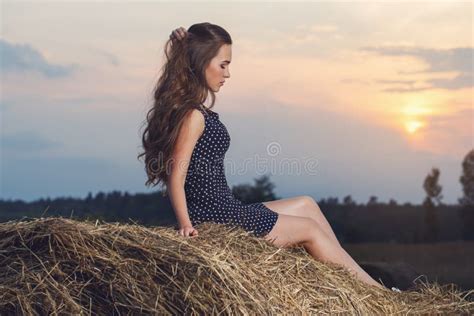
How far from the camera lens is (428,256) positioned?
877cm

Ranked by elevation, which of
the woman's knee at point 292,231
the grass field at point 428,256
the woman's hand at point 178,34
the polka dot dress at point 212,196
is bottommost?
the grass field at point 428,256

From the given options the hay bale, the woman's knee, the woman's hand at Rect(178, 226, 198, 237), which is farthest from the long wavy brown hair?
the hay bale

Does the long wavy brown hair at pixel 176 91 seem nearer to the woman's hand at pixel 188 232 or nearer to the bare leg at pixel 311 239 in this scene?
the woman's hand at pixel 188 232

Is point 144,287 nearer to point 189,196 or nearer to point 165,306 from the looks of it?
point 165,306

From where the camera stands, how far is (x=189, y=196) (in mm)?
4461

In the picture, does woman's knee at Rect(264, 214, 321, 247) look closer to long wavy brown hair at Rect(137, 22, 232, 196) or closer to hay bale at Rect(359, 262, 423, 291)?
long wavy brown hair at Rect(137, 22, 232, 196)

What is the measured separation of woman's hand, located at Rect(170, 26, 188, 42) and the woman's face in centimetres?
22

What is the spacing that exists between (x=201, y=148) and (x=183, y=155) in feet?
0.47

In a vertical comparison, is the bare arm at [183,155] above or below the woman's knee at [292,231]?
above

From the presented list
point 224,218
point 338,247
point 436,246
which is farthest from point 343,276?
point 436,246

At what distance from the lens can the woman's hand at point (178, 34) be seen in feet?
15.1

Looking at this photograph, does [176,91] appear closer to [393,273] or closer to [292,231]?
[292,231]

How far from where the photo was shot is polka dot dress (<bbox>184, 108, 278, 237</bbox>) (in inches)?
173

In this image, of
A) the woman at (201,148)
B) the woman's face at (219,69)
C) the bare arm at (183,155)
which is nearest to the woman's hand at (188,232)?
the bare arm at (183,155)
